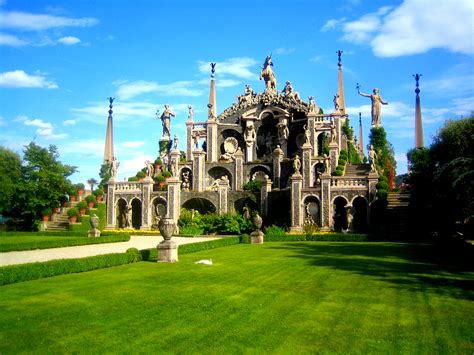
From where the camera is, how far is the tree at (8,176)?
45.5 meters

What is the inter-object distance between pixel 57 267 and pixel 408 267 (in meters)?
12.9

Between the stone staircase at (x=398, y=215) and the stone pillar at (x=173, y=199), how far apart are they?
19.9m

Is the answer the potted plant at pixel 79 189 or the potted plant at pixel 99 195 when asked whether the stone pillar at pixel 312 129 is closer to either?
the potted plant at pixel 99 195

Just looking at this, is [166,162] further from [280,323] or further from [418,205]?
[280,323]

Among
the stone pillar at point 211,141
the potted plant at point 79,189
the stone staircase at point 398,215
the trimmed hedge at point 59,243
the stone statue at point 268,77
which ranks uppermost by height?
the stone statue at point 268,77

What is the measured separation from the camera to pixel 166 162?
59.4 m

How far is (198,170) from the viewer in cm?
5081

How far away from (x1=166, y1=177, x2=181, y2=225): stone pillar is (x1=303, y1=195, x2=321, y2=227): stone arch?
13.0 metres

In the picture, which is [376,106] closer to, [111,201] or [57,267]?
[111,201]

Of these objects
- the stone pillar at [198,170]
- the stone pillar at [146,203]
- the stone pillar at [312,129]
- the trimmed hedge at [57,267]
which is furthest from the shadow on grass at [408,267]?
the stone pillar at [198,170]

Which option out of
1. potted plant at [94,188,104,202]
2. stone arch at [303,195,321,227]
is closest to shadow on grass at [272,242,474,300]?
stone arch at [303,195,321,227]

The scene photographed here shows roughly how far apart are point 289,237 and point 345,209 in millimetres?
7895

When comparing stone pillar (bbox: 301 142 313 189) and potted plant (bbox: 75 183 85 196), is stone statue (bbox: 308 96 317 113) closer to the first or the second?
stone pillar (bbox: 301 142 313 189)

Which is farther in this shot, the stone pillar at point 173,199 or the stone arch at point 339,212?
the stone pillar at point 173,199
